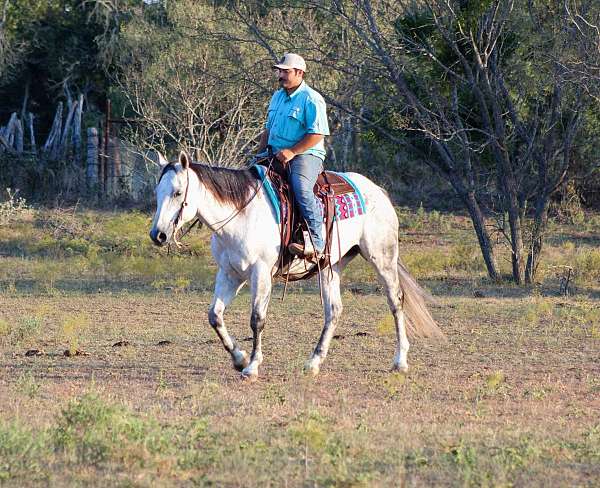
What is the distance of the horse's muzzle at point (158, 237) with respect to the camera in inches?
294

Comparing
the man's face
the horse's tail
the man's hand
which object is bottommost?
the horse's tail

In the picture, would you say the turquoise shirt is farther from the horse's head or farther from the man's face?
the horse's head

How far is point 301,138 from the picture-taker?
8.46 meters

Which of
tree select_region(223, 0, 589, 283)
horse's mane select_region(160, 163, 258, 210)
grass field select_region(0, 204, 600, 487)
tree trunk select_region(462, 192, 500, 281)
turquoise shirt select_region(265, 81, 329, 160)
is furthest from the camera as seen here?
tree trunk select_region(462, 192, 500, 281)

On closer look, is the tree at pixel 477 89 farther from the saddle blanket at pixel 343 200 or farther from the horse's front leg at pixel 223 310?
the horse's front leg at pixel 223 310

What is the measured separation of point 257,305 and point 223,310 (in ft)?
0.88

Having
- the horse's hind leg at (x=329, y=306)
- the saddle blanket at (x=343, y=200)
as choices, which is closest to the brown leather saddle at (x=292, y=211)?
the saddle blanket at (x=343, y=200)

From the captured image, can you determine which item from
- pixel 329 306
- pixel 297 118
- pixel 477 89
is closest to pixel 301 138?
pixel 297 118

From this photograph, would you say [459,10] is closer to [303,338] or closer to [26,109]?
[303,338]

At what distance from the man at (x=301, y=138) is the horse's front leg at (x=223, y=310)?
56 centimetres

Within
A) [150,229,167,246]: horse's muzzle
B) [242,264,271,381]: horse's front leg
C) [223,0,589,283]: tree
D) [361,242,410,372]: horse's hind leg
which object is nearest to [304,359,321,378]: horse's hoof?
[242,264,271,381]: horse's front leg

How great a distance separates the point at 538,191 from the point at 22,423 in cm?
998

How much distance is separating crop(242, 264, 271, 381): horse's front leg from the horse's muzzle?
0.92 m

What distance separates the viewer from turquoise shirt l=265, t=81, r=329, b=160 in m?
8.35
